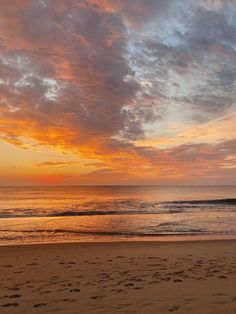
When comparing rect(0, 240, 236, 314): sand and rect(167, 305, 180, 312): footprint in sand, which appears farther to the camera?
rect(0, 240, 236, 314): sand

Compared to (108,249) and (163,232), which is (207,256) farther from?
(163,232)

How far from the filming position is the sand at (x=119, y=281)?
6.46 meters

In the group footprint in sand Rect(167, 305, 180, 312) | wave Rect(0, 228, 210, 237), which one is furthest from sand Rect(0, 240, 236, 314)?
wave Rect(0, 228, 210, 237)

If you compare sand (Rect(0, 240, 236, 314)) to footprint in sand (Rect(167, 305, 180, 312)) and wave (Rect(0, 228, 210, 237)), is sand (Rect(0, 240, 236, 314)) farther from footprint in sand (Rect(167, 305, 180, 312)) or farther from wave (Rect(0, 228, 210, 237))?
wave (Rect(0, 228, 210, 237))

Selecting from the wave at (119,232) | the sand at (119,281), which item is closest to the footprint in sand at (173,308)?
the sand at (119,281)

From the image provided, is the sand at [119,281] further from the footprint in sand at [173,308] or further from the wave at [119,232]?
the wave at [119,232]

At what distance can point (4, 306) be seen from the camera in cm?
669

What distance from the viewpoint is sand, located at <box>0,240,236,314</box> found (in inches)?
254

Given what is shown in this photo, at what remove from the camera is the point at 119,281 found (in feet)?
27.9

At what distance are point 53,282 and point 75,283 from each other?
2.10ft

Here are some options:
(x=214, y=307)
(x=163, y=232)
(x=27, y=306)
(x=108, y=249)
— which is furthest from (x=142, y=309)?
(x=163, y=232)

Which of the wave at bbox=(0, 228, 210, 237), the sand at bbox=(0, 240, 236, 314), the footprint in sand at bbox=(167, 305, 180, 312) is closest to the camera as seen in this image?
the footprint in sand at bbox=(167, 305, 180, 312)

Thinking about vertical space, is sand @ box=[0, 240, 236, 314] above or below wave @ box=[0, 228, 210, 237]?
above

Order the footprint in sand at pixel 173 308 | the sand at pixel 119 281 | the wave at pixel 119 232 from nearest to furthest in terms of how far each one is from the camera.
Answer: the footprint in sand at pixel 173 308, the sand at pixel 119 281, the wave at pixel 119 232
